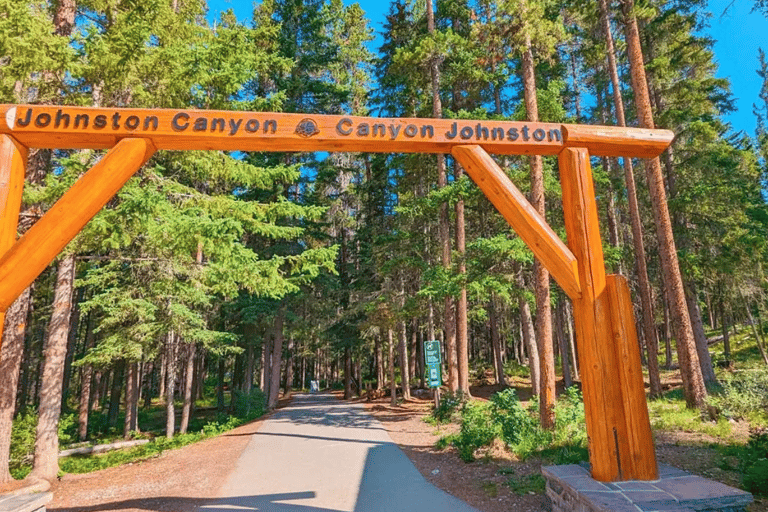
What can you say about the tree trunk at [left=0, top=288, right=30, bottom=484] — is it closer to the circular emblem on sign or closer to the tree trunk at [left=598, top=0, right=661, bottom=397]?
the circular emblem on sign

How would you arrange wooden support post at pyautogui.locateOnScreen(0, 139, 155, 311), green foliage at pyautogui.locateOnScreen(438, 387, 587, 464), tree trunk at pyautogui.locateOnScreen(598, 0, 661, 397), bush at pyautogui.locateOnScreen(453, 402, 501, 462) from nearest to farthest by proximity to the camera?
wooden support post at pyautogui.locateOnScreen(0, 139, 155, 311) < green foliage at pyautogui.locateOnScreen(438, 387, 587, 464) < bush at pyautogui.locateOnScreen(453, 402, 501, 462) < tree trunk at pyautogui.locateOnScreen(598, 0, 661, 397)

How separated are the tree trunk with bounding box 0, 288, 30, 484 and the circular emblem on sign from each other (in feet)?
21.9

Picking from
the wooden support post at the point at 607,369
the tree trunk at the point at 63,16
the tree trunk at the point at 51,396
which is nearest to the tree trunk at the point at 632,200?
the wooden support post at the point at 607,369

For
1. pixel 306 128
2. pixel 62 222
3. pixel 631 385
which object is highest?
pixel 306 128

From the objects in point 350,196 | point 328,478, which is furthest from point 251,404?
point 328,478

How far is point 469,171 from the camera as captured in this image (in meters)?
4.56

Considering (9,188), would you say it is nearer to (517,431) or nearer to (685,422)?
(517,431)

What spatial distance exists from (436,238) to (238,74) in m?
11.0

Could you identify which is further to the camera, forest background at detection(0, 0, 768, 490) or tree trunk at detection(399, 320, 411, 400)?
tree trunk at detection(399, 320, 411, 400)

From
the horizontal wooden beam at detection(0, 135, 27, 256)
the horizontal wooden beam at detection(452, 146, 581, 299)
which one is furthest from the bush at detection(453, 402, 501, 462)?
the horizontal wooden beam at detection(0, 135, 27, 256)

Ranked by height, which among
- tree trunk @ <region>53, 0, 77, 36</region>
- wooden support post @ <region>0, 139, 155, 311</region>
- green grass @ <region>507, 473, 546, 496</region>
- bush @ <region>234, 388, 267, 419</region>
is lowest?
bush @ <region>234, 388, 267, 419</region>

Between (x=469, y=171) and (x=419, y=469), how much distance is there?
559 centimetres

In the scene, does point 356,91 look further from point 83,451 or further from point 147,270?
point 83,451

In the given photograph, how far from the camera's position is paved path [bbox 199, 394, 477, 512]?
528cm
